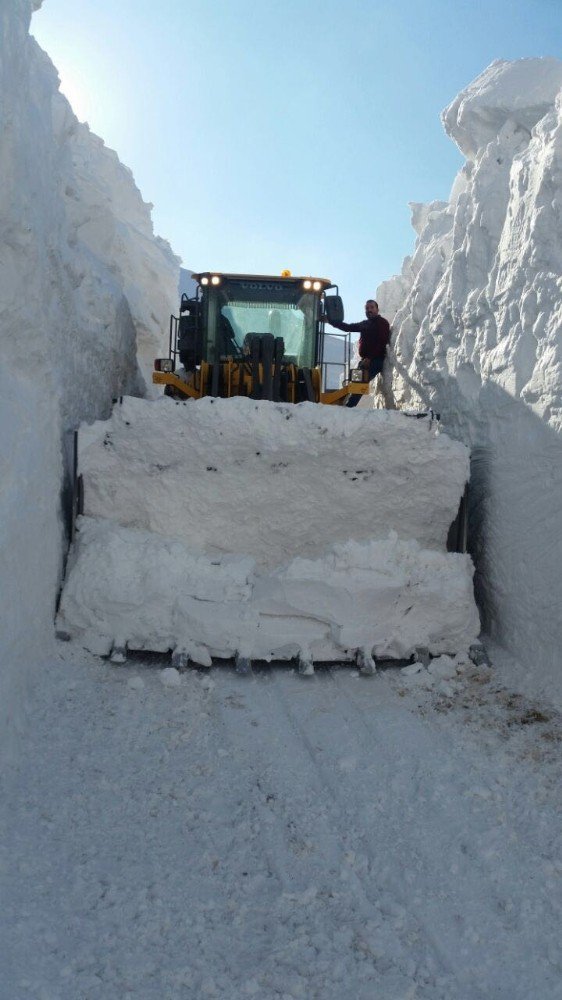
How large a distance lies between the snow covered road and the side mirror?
12.0 feet

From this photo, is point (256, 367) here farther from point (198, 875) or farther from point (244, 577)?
point (198, 875)

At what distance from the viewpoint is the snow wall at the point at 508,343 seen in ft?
13.4

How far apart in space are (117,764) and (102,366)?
3697mm

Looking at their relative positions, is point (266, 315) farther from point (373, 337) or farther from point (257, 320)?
point (373, 337)

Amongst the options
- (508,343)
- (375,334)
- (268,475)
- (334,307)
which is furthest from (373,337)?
(268,475)

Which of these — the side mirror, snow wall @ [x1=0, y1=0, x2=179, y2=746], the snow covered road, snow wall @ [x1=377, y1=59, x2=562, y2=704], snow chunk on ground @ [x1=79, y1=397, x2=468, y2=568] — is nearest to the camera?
the snow covered road

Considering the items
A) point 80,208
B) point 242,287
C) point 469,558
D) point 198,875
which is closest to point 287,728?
point 198,875

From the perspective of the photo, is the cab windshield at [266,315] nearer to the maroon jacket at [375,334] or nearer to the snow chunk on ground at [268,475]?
the maroon jacket at [375,334]

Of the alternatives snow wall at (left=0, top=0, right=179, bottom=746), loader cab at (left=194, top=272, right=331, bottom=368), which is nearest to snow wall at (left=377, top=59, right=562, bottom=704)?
loader cab at (left=194, top=272, right=331, bottom=368)

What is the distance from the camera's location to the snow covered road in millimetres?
1885

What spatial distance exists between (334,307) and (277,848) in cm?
479

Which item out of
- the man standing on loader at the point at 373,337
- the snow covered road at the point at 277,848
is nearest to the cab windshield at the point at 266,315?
the man standing on loader at the point at 373,337

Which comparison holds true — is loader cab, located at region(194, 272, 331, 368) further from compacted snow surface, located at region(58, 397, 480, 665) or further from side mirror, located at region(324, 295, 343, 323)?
compacted snow surface, located at region(58, 397, 480, 665)

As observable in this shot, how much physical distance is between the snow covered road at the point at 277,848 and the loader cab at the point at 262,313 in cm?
358
